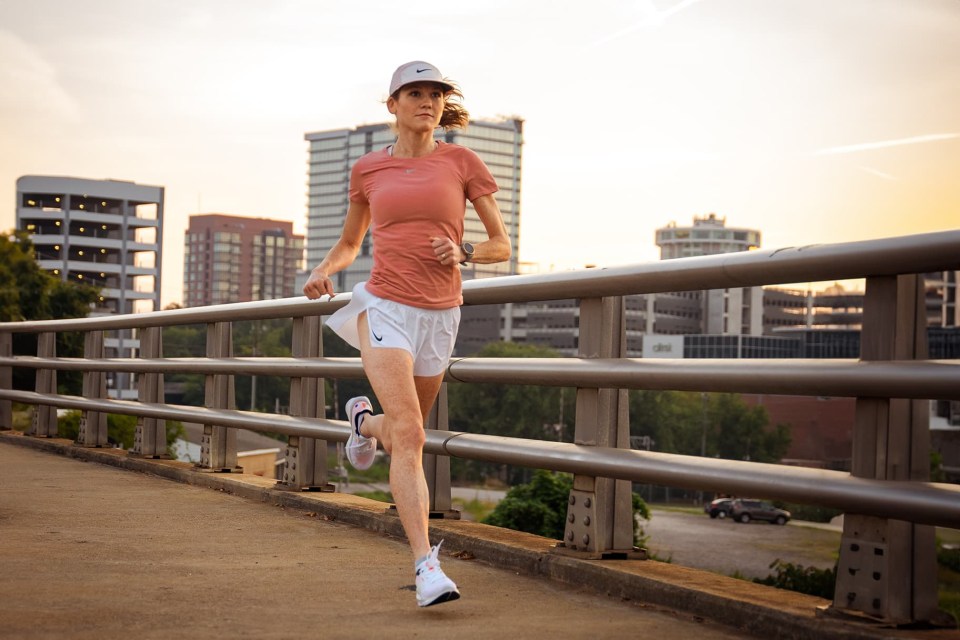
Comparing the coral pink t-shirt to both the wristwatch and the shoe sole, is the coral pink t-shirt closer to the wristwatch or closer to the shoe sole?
the wristwatch

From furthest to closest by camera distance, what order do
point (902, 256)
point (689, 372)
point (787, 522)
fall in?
point (787, 522), point (689, 372), point (902, 256)

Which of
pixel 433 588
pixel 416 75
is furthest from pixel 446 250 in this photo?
pixel 433 588

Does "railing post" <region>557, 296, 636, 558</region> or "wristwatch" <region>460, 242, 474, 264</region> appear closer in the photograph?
"wristwatch" <region>460, 242, 474, 264</region>

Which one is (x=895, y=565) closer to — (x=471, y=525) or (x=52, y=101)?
(x=471, y=525)

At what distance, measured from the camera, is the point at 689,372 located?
169 inches

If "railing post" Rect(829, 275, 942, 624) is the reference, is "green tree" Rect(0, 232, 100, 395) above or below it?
above

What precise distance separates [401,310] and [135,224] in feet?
530

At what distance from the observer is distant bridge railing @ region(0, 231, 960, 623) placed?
351 cm

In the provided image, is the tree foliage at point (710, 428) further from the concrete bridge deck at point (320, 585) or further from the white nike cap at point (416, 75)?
the white nike cap at point (416, 75)

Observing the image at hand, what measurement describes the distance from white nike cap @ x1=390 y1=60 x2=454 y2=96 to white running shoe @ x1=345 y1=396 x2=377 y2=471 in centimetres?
122

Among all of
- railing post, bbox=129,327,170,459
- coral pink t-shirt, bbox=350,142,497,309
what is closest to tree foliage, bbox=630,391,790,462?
railing post, bbox=129,327,170,459

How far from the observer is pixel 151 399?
9.88m

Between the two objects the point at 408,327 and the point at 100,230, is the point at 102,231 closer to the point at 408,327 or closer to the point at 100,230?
the point at 100,230

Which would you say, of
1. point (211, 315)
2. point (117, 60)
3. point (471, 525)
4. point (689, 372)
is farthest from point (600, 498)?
point (117, 60)
